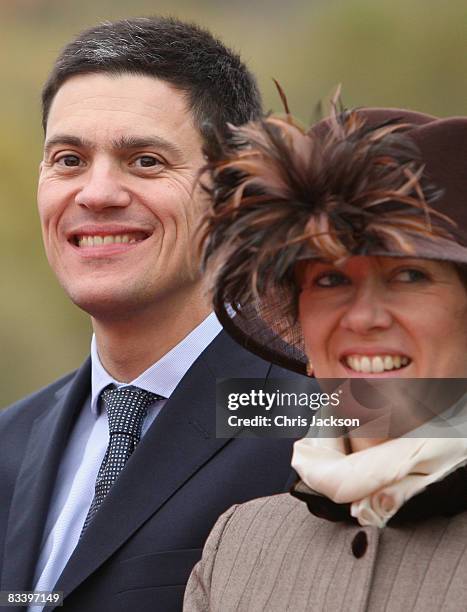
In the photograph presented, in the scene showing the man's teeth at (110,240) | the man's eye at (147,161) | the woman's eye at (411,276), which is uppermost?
the woman's eye at (411,276)

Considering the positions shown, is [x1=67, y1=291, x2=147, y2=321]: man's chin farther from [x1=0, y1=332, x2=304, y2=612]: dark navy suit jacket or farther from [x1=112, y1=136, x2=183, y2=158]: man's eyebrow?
[x1=112, y1=136, x2=183, y2=158]: man's eyebrow

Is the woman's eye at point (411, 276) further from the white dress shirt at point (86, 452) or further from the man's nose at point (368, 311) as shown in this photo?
the white dress shirt at point (86, 452)

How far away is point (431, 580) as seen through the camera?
1911mm


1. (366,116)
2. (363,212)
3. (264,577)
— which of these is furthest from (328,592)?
(366,116)

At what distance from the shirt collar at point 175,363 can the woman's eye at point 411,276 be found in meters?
0.94

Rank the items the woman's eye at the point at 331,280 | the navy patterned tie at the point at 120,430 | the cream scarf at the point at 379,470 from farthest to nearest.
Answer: the navy patterned tie at the point at 120,430 < the woman's eye at the point at 331,280 < the cream scarf at the point at 379,470

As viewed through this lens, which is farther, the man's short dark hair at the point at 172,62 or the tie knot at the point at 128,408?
the man's short dark hair at the point at 172,62

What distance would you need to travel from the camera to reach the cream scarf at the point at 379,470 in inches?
75.0

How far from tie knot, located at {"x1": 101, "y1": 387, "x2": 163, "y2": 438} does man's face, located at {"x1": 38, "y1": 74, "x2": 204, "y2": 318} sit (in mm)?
175

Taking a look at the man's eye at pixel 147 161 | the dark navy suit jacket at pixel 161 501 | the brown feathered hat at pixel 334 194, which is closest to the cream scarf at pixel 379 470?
the brown feathered hat at pixel 334 194

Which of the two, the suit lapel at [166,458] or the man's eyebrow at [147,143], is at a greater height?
the man's eyebrow at [147,143]

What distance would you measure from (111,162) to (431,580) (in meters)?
1.31

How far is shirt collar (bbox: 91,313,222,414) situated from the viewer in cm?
285

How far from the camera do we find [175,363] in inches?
113
